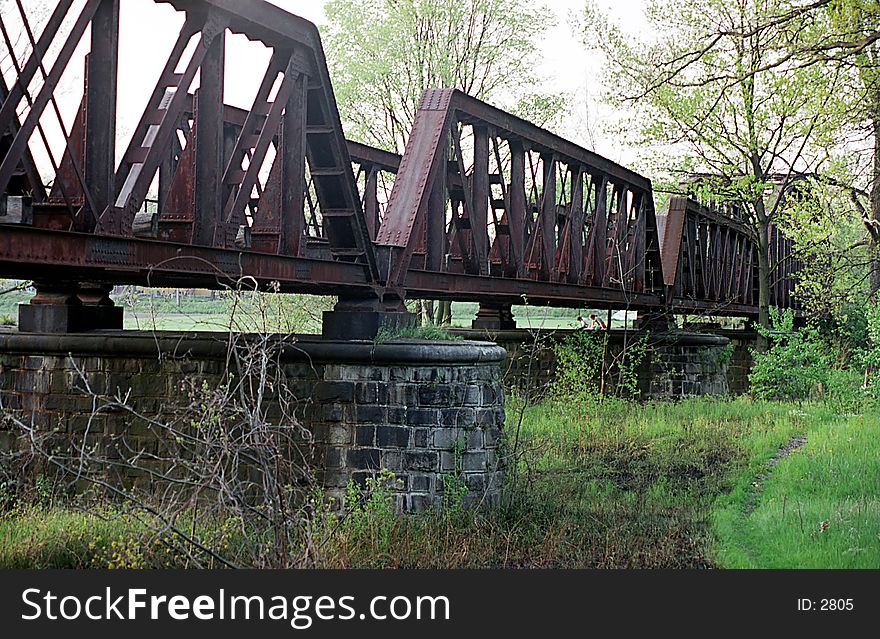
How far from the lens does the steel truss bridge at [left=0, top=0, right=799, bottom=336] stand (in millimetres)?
8172

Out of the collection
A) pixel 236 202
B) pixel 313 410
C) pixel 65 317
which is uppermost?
pixel 236 202

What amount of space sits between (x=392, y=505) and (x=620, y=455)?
5.74 meters

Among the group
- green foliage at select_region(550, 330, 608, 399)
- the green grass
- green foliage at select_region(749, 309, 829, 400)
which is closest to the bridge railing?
green foliage at select_region(550, 330, 608, 399)

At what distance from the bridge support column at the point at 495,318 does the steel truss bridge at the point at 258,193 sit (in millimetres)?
3173

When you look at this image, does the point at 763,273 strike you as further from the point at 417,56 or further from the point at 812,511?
the point at 812,511

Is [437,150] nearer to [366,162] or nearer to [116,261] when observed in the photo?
[366,162]

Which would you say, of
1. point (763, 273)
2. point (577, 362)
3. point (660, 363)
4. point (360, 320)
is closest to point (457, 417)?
point (360, 320)

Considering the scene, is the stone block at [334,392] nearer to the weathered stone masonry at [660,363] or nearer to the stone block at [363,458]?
the stone block at [363,458]

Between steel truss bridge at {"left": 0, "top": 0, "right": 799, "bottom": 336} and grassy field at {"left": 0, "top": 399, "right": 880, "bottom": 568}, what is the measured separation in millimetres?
2395

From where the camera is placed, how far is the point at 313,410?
12242 millimetres

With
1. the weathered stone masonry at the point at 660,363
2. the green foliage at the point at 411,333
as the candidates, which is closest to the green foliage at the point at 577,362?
the weathered stone masonry at the point at 660,363

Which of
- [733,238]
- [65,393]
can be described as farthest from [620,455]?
[733,238]

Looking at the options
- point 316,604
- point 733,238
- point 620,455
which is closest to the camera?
point 316,604

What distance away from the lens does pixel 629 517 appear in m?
12.6
